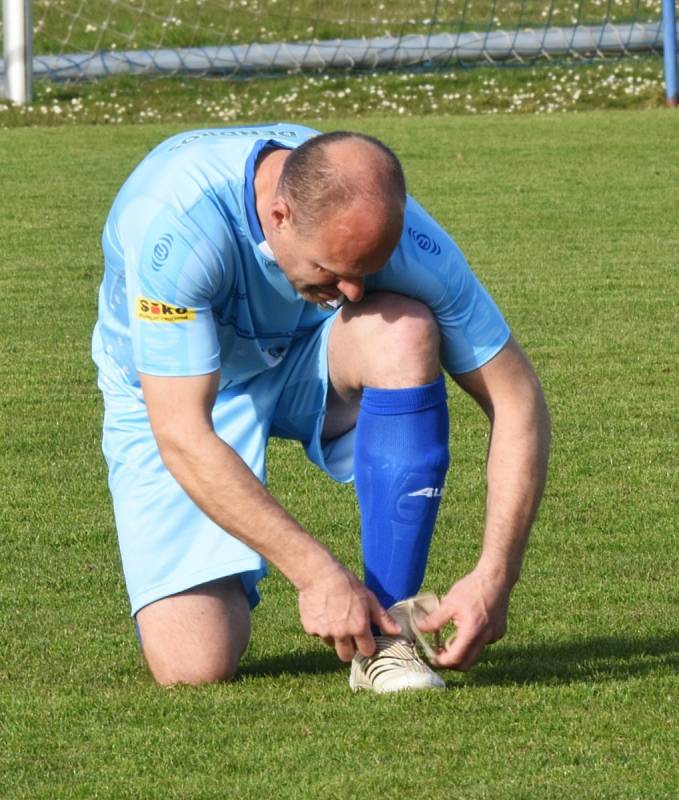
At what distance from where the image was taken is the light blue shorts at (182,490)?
416cm

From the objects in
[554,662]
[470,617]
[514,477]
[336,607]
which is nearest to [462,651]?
[470,617]

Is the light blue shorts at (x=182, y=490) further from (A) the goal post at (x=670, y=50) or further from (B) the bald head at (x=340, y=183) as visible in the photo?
(A) the goal post at (x=670, y=50)

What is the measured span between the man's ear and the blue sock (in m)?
0.48

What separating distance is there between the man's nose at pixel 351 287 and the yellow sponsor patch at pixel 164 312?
313 mm

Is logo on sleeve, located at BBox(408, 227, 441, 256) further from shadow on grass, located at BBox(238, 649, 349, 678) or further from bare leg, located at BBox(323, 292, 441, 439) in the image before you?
shadow on grass, located at BBox(238, 649, 349, 678)

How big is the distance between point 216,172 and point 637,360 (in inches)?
160

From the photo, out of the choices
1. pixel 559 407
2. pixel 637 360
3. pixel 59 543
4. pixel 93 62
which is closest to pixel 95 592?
pixel 59 543

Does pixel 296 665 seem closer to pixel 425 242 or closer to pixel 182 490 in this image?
pixel 182 490

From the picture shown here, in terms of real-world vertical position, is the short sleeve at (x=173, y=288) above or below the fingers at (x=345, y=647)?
above

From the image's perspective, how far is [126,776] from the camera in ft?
11.0

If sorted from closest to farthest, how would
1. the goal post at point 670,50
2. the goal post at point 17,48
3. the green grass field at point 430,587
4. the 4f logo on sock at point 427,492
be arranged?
the green grass field at point 430,587 < the 4f logo on sock at point 427,492 < the goal post at point 670,50 < the goal post at point 17,48

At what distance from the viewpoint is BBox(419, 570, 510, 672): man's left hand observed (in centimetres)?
361

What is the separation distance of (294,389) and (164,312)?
74 cm

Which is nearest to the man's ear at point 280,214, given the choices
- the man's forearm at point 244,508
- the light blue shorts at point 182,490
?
the man's forearm at point 244,508
